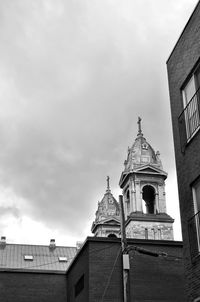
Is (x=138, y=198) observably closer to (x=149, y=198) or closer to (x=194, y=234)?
(x=149, y=198)

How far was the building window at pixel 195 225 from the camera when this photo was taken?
14.9 metres

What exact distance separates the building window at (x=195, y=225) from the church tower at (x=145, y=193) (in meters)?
46.8

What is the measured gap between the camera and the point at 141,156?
6581 cm

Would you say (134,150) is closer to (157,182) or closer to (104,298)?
(157,182)

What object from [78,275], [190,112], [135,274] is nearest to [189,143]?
[190,112]

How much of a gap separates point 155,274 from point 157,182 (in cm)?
3638

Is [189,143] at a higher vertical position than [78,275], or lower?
lower

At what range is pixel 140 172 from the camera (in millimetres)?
64562

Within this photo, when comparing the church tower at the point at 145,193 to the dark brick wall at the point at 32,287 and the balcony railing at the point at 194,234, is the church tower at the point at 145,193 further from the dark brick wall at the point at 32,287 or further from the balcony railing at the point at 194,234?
the balcony railing at the point at 194,234

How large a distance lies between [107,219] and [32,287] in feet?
121

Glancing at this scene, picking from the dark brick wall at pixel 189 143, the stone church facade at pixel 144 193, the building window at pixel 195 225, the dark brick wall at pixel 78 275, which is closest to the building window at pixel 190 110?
the dark brick wall at pixel 189 143

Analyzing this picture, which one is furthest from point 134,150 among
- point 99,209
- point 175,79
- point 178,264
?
point 175,79

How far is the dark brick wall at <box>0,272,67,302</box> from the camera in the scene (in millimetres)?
36000

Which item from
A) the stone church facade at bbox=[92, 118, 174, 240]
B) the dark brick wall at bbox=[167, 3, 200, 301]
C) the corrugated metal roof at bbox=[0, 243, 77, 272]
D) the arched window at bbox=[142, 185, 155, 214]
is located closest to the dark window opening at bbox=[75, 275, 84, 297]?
the dark brick wall at bbox=[167, 3, 200, 301]
